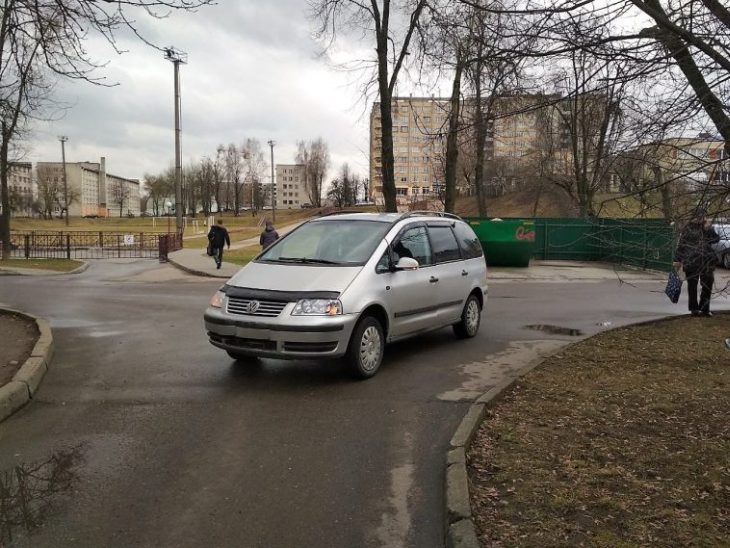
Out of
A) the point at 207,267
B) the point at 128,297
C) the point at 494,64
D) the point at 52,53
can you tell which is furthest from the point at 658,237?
the point at 207,267

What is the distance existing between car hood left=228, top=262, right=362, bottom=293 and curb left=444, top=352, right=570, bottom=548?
1.92m

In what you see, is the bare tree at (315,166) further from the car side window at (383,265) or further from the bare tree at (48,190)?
the car side window at (383,265)

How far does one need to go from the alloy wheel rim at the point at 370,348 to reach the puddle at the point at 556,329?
4214 mm

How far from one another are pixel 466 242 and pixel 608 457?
5.25m

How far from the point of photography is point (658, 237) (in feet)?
18.6

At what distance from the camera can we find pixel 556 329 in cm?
1045

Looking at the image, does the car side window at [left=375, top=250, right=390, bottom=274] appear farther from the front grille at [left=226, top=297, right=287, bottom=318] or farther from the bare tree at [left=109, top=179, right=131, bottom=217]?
the bare tree at [left=109, top=179, right=131, bottom=217]

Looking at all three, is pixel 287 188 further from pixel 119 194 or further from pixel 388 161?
pixel 388 161

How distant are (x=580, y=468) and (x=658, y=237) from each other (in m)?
2.51

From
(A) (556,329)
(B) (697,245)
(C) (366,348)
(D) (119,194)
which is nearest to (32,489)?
(C) (366,348)

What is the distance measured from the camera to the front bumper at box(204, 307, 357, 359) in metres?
6.23

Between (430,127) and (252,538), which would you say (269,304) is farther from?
(252,538)

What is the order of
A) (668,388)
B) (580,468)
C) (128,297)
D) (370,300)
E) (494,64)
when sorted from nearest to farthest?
(580,468) < (494,64) < (668,388) < (370,300) < (128,297)

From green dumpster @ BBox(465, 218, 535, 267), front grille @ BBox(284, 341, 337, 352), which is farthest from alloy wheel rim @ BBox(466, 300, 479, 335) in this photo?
green dumpster @ BBox(465, 218, 535, 267)
